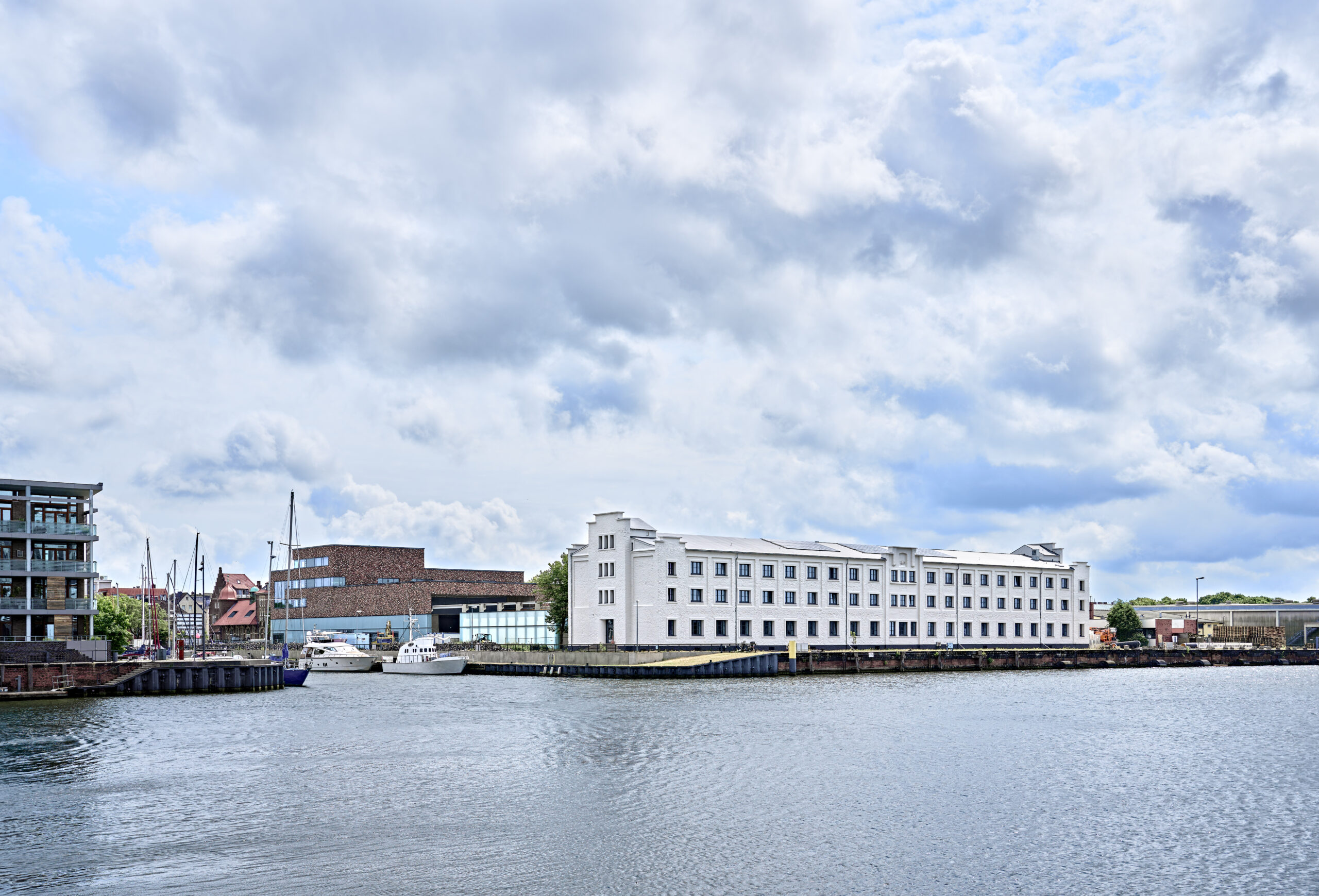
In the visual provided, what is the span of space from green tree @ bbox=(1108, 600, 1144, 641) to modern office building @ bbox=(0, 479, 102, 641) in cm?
14556

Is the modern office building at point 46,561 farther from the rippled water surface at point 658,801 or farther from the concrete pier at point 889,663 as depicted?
the concrete pier at point 889,663

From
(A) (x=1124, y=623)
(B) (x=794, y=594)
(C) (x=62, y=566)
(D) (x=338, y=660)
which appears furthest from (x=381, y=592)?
(A) (x=1124, y=623)

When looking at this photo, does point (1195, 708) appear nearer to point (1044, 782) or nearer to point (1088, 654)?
point (1044, 782)

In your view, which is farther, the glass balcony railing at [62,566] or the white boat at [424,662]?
the white boat at [424,662]

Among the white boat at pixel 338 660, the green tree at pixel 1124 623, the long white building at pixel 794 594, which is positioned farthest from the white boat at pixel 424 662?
the green tree at pixel 1124 623

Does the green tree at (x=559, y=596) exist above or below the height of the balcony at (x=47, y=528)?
below

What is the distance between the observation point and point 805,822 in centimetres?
3525

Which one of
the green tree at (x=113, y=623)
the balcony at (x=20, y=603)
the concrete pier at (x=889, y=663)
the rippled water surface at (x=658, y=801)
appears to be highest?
the balcony at (x=20, y=603)

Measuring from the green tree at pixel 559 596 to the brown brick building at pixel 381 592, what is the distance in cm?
2506

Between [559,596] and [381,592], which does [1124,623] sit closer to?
[559,596]

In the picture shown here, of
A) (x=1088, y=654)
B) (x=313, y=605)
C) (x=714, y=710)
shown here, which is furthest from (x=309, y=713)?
(x=313, y=605)

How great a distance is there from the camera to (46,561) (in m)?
93.4

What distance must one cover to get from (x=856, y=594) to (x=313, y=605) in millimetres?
87898

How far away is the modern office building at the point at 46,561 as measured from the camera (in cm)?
9138
